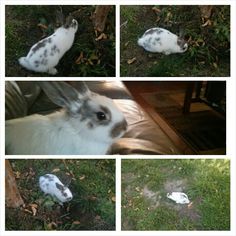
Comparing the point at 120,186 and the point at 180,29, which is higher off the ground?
the point at 180,29

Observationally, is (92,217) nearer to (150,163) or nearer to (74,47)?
(150,163)

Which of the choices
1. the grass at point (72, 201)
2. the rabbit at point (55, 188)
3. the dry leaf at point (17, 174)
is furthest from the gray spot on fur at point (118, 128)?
the dry leaf at point (17, 174)

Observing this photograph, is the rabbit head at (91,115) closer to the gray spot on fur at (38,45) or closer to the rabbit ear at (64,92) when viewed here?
the rabbit ear at (64,92)

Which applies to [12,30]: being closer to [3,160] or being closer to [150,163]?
[3,160]

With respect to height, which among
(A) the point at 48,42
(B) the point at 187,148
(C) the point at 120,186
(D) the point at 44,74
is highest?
(A) the point at 48,42

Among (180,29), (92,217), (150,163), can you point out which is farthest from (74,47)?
(92,217)

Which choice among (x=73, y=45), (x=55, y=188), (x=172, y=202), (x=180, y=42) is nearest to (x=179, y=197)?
(x=172, y=202)
